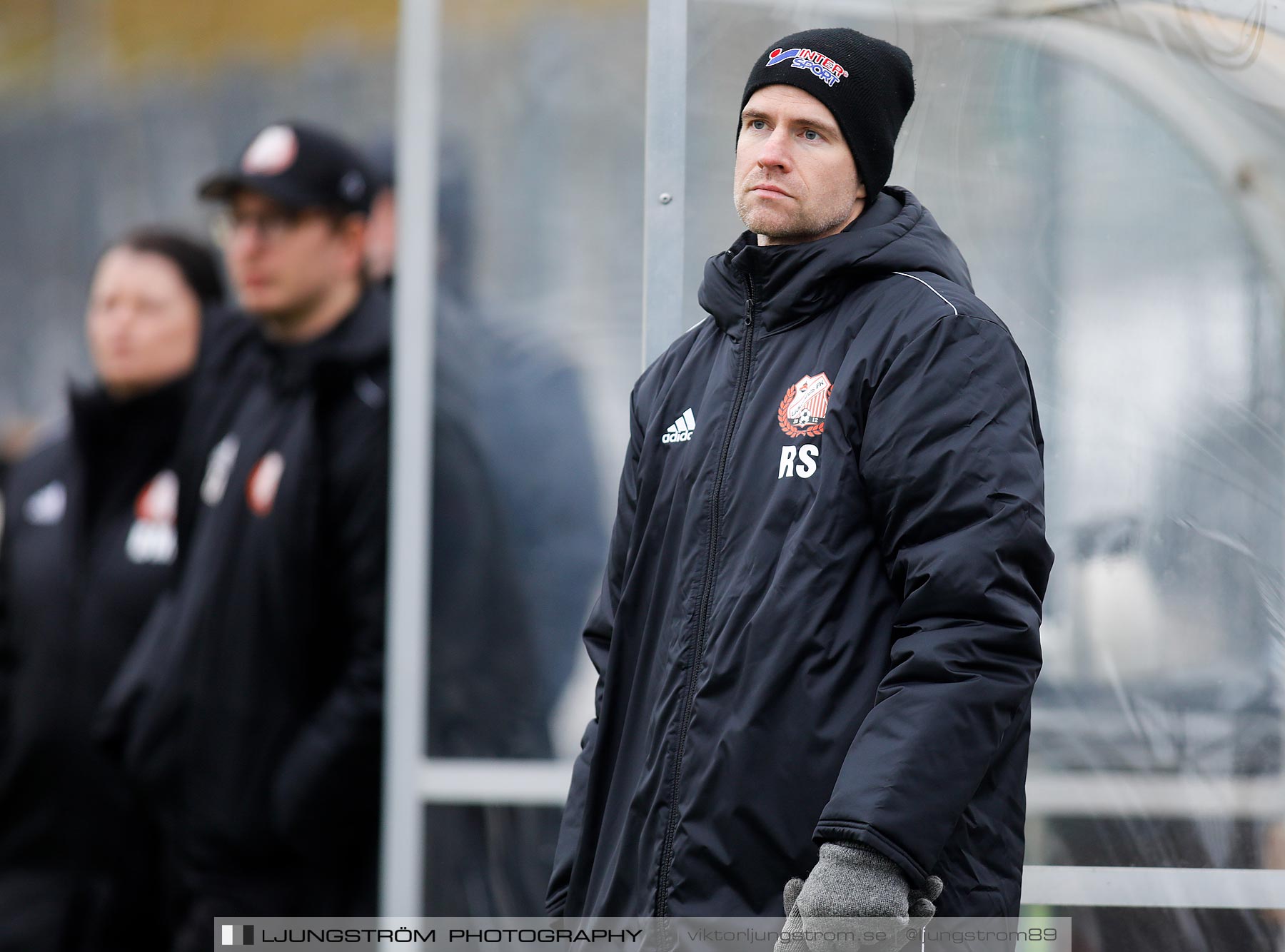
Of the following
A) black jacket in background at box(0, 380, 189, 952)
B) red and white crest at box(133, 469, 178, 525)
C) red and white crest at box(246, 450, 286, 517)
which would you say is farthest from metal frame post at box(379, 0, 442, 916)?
red and white crest at box(133, 469, 178, 525)

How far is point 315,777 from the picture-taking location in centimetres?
414

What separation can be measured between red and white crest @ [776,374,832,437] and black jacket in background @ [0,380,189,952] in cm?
335

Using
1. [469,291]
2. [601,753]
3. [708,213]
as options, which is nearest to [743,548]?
[601,753]

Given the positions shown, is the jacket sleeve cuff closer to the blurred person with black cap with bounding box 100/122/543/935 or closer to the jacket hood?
the jacket hood

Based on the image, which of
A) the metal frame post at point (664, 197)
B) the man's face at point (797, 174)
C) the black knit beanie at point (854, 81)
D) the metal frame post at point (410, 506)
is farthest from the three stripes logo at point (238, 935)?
the black knit beanie at point (854, 81)

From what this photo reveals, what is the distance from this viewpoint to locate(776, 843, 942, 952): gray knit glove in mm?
1674

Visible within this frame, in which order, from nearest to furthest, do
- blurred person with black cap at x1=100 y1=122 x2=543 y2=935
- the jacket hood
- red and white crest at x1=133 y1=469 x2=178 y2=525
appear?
the jacket hood → blurred person with black cap at x1=100 y1=122 x2=543 y2=935 → red and white crest at x1=133 y1=469 x2=178 y2=525

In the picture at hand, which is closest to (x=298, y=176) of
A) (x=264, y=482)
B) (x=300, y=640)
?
(x=264, y=482)

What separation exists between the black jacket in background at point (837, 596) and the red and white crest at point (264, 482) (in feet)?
7.93

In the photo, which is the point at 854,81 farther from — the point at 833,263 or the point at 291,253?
the point at 291,253

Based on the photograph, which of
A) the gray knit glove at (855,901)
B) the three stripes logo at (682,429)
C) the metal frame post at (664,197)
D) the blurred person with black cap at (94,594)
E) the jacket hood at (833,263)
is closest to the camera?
the gray knit glove at (855,901)

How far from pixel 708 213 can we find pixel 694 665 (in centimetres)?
107

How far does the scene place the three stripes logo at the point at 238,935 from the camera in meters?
3.20

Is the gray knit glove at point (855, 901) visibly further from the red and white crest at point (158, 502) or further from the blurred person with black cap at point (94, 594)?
the red and white crest at point (158, 502)
